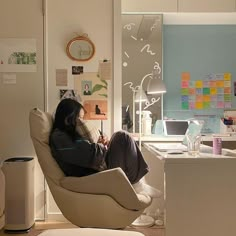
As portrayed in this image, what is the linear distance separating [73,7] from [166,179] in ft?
6.43

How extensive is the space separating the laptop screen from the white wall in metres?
0.78

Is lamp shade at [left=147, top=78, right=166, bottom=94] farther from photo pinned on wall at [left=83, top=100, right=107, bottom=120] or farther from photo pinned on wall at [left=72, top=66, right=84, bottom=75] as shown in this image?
photo pinned on wall at [left=72, top=66, right=84, bottom=75]

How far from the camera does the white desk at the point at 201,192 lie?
225 cm

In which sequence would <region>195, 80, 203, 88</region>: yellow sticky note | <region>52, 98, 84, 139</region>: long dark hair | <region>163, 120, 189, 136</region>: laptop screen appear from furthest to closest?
<region>195, 80, 203, 88</region>: yellow sticky note → <region>163, 120, 189, 136</region>: laptop screen → <region>52, 98, 84, 139</region>: long dark hair

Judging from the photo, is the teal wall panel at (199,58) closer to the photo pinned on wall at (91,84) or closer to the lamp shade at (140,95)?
the lamp shade at (140,95)

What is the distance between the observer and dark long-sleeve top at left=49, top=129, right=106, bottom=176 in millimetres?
2529

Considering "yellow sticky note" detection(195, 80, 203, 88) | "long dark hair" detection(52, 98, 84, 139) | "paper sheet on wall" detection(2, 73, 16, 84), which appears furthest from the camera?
"yellow sticky note" detection(195, 80, 203, 88)

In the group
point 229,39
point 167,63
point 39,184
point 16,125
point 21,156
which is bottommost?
point 39,184

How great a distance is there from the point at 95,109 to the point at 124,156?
2.91 ft

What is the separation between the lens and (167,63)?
4.00 meters

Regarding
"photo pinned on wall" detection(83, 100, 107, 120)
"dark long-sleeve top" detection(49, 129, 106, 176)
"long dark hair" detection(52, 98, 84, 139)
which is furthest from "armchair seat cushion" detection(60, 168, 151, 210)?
"photo pinned on wall" detection(83, 100, 107, 120)

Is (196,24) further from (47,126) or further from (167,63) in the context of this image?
(47,126)

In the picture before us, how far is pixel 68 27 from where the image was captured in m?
3.36

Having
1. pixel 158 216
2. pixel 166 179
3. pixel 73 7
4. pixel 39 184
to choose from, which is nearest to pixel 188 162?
pixel 166 179
